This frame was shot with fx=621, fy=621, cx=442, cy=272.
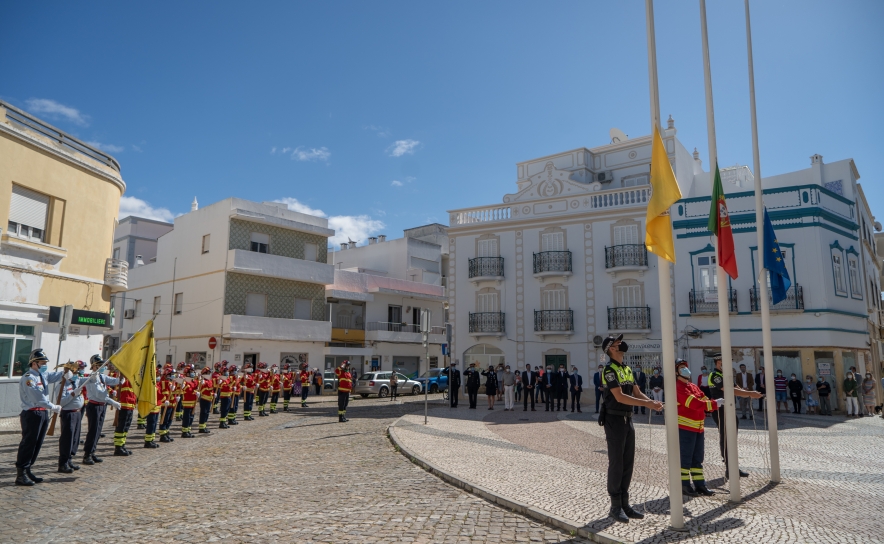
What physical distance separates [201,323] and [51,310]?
15.0 metres

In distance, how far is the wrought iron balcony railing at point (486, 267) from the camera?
98.7ft

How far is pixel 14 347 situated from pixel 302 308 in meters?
18.6

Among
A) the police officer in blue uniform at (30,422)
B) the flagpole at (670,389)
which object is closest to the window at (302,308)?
the police officer in blue uniform at (30,422)

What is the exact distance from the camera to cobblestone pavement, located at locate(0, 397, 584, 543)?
20.7 feet

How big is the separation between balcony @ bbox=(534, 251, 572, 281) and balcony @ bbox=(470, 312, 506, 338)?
2725mm

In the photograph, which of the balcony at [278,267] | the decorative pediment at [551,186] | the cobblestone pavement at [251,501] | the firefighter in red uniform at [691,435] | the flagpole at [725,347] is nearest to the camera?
the cobblestone pavement at [251,501]

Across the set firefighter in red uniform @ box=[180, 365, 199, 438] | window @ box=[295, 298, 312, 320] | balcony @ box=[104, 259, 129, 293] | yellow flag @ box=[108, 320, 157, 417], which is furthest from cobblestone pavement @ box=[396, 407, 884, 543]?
window @ box=[295, 298, 312, 320]

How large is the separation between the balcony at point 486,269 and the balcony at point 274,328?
10.5 metres

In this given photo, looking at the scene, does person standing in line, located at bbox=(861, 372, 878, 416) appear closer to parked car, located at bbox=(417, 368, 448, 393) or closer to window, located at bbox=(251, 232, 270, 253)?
parked car, located at bbox=(417, 368, 448, 393)

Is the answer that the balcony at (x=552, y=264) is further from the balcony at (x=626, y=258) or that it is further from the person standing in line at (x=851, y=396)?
the person standing in line at (x=851, y=396)

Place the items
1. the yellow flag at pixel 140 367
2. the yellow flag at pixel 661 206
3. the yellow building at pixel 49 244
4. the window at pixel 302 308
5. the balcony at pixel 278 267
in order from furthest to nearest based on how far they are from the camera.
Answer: the window at pixel 302 308
the balcony at pixel 278 267
the yellow building at pixel 49 244
the yellow flag at pixel 140 367
the yellow flag at pixel 661 206

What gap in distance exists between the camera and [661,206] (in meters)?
6.89

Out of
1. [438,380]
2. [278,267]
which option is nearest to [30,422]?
[278,267]

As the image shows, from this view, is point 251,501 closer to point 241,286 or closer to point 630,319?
point 630,319
